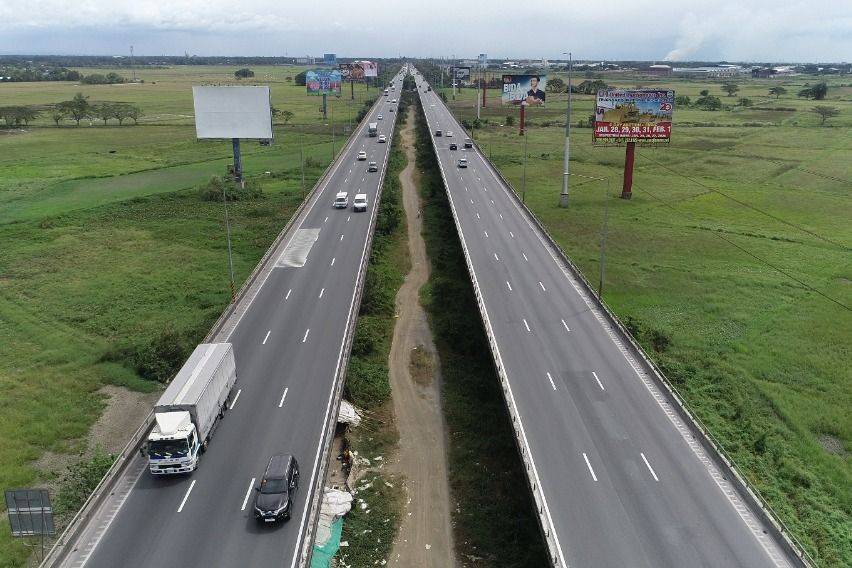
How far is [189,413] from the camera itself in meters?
26.7

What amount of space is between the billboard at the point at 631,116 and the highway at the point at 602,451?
122 ft

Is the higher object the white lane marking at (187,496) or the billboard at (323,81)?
the billboard at (323,81)

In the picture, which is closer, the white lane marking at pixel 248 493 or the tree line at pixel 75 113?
the white lane marking at pixel 248 493

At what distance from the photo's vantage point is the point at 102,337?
45031 millimetres

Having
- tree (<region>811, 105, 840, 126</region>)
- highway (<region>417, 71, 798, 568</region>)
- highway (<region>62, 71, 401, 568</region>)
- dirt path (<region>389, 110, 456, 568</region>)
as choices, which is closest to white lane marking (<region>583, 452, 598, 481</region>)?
highway (<region>417, 71, 798, 568</region>)

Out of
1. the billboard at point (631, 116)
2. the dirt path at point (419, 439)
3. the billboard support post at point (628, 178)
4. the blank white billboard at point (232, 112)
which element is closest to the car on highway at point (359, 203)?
the dirt path at point (419, 439)

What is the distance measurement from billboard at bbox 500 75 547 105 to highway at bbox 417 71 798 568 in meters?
90.2

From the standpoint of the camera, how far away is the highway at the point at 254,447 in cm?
2270

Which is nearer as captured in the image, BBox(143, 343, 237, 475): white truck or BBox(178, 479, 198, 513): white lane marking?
BBox(178, 479, 198, 513): white lane marking

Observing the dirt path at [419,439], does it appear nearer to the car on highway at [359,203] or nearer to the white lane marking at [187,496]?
the white lane marking at [187,496]

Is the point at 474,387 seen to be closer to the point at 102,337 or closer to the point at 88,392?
the point at 88,392

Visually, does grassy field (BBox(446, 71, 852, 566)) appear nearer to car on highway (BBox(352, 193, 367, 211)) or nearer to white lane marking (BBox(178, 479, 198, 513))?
car on highway (BBox(352, 193, 367, 211))

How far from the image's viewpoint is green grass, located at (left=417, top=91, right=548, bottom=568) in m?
27.0

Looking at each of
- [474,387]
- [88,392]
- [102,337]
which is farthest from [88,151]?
[474,387]
